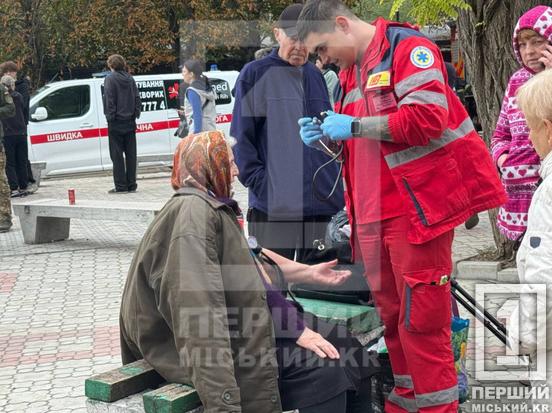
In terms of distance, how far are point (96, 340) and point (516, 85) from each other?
3.36m

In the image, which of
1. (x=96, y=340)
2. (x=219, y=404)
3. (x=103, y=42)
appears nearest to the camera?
(x=219, y=404)

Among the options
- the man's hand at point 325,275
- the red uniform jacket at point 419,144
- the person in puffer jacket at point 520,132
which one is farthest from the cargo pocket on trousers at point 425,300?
the person in puffer jacket at point 520,132

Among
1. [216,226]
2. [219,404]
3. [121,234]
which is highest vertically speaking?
[216,226]

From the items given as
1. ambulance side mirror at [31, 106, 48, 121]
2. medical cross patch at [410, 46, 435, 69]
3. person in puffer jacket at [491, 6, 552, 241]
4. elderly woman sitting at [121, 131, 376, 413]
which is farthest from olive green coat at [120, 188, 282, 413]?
ambulance side mirror at [31, 106, 48, 121]

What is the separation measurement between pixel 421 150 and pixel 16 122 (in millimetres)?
11407

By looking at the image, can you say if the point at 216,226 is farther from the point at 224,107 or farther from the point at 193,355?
the point at 224,107

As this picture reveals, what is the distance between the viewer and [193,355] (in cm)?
347

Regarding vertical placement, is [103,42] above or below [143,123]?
above

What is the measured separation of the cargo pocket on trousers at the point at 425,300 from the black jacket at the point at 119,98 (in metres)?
11.2

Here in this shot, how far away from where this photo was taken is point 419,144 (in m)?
3.84

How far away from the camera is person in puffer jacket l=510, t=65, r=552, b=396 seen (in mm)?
2984

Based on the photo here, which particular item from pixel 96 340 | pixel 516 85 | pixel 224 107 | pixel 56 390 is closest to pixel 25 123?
pixel 224 107

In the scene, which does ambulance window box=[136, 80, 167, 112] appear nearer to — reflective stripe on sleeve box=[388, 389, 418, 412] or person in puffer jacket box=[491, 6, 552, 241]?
person in puffer jacket box=[491, 6, 552, 241]

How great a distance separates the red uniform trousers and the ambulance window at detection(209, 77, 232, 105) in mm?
A: 15529
